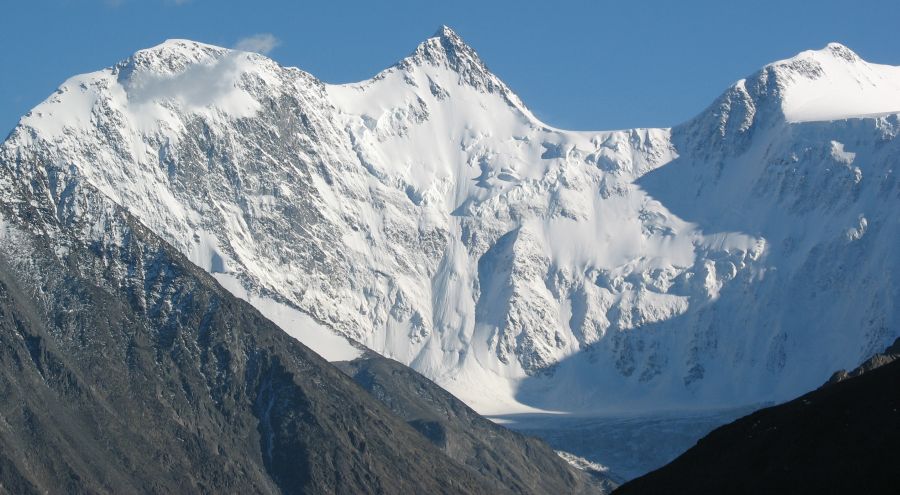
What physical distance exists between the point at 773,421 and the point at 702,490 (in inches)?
362

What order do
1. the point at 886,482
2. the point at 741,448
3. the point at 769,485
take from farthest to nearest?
the point at 741,448 → the point at 769,485 → the point at 886,482

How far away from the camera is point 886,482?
397ft

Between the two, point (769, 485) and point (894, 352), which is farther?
point (894, 352)

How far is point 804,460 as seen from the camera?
130875mm

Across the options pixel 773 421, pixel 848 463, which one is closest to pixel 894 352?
pixel 773 421

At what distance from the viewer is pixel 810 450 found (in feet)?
432

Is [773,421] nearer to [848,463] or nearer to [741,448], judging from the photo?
[741,448]

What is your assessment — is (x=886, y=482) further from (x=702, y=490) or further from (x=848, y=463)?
(x=702, y=490)

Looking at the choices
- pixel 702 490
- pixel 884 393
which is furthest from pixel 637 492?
pixel 884 393

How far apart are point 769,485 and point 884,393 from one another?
12520mm

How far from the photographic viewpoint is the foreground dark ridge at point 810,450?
126 m

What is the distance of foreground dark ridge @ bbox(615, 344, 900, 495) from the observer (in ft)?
412

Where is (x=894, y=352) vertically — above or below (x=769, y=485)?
above

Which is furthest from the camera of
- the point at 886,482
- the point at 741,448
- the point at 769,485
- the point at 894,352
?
the point at 894,352
